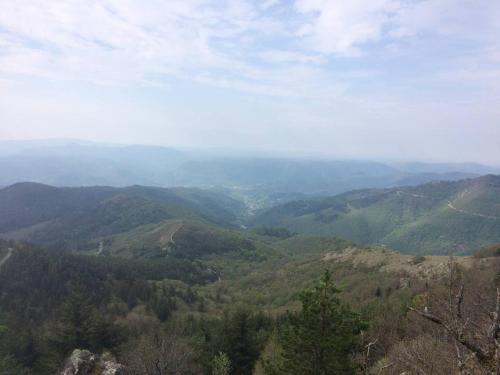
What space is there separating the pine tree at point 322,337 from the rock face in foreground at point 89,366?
41.0ft

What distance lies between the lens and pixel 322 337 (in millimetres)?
19750

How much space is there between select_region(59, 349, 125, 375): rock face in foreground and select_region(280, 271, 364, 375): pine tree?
12.5 m

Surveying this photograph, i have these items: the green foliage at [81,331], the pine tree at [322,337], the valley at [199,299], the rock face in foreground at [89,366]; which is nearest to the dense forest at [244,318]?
the pine tree at [322,337]

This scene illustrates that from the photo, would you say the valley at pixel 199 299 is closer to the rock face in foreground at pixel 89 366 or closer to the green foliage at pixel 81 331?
the green foliage at pixel 81 331

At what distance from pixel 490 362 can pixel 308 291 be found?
14961 mm

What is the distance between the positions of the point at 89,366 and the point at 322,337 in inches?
697

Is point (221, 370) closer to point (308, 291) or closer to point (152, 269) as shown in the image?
point (308, 291)

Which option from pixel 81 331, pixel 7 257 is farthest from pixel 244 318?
Answer: pixel 7 257

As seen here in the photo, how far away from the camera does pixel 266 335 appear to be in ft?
157

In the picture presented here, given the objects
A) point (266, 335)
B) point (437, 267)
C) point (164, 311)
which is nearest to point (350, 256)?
point (437, 267)

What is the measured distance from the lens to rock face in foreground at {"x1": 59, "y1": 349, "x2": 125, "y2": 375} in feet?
77.3

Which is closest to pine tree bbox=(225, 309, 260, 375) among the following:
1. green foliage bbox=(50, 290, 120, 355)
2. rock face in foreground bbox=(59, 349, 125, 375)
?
rock face in foreground bbox=(59, 349, 125, 375)

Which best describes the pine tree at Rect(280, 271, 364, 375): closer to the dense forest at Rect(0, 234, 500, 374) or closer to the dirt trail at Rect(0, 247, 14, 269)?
the dense forest at Rect(0, 234, 500, 374)

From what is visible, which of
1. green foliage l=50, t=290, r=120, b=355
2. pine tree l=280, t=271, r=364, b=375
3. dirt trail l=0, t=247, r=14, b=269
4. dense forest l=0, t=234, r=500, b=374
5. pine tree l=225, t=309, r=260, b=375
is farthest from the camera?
dirt trail l=0, t=247, r=14, b=269
